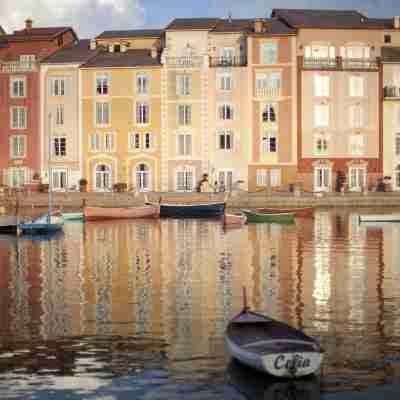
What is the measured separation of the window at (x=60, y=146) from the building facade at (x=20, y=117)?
176 cm

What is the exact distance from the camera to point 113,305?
2578cm

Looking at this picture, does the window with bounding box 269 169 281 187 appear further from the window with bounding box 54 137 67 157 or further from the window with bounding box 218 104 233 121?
the window with bounding box 54 137 67 157

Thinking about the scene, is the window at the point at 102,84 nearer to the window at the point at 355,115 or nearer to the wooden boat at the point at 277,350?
the window at the point at 355,115

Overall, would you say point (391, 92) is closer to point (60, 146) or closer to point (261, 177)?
point (261, 177)

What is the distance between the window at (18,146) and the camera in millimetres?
87438

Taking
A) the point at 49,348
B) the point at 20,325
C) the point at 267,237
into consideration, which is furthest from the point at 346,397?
the point at 267,237

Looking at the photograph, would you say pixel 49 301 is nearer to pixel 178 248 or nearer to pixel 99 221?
pixel 178 248

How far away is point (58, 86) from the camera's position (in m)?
87.2

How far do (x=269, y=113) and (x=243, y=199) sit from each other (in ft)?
36.0

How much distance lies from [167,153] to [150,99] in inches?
233

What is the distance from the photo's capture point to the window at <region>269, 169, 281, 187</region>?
84.9 m

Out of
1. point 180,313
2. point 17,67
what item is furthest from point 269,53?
point 180,313

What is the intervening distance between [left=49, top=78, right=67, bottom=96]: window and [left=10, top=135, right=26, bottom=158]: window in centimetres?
575

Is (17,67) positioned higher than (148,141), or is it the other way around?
(17,67)
